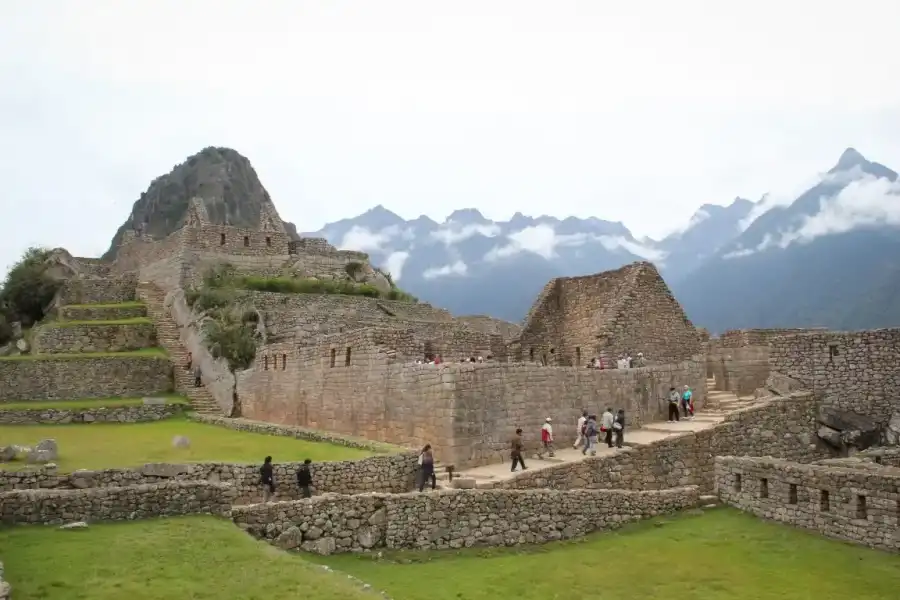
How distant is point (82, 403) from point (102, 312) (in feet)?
30.1

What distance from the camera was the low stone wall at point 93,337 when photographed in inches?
1262

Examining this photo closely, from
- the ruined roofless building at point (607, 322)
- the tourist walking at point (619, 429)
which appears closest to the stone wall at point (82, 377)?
the ruined roofless building at point (607, 322)

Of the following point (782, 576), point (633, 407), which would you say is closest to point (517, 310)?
point (633, 407)

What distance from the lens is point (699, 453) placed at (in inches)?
749

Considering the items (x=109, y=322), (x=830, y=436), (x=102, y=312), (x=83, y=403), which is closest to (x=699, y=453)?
(x=830, y=436)

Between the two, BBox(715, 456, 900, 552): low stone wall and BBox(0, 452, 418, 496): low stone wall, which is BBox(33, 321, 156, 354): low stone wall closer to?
BBox(0, 452, 418, 496): low stone wall

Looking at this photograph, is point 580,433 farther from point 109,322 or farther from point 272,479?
point 109,322

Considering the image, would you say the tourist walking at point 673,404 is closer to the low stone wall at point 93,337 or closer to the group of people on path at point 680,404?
the group of people on path at point 680,404

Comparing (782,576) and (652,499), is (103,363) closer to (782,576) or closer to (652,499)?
(652,499)

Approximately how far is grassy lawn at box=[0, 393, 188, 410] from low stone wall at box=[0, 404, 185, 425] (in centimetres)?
37

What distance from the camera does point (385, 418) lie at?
67.2 feet

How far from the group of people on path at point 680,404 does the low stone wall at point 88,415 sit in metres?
17.1

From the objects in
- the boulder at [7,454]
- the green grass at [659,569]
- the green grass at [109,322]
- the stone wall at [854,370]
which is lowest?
the green grass at [659,569]

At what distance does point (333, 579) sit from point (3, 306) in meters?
34.6
